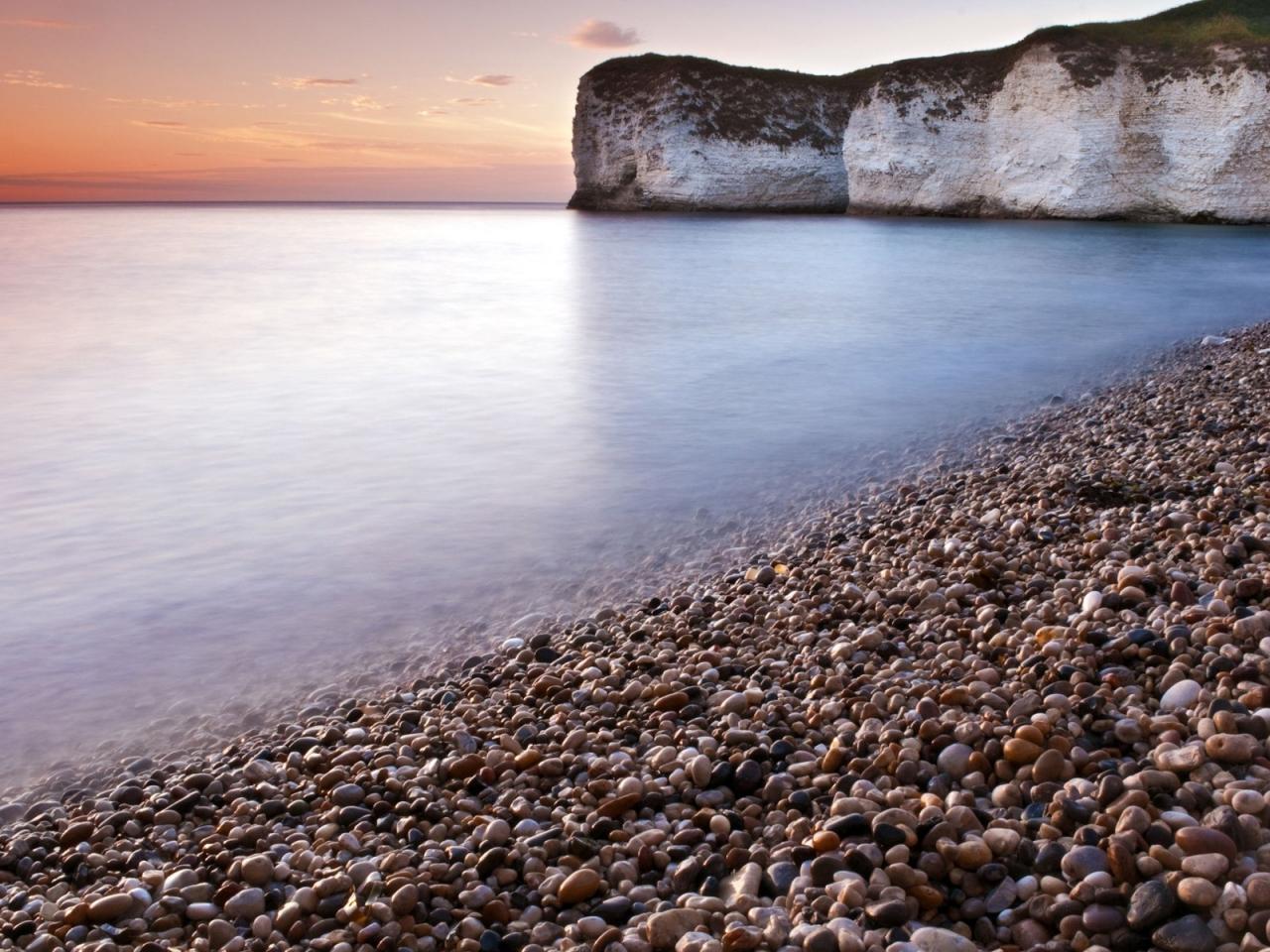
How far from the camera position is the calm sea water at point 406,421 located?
540 cm

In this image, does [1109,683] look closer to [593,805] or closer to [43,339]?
[593,805]

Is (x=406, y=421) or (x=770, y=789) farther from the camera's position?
(x=406, y=421)

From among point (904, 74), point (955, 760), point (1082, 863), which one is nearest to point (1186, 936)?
point (1082, 863)

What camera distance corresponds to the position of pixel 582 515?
23.5ft

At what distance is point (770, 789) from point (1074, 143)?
49.9 m

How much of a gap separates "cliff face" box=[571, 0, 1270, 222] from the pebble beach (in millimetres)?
46361

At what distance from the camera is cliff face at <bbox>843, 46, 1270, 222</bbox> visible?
4216 cm

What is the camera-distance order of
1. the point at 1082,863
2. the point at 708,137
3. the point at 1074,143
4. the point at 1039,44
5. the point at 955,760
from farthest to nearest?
the point at 708,137, the point at 1039,44, the point at 1074,143, the point at 955,760, the point at 1082,863

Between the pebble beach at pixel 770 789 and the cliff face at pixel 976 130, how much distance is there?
46.4m

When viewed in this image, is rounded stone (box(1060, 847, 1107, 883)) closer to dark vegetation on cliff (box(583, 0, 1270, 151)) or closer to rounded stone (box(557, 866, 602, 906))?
rounded stone (box(557, 866, 602, 906))

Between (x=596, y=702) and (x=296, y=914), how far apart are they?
143cm

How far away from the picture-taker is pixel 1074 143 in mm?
45688

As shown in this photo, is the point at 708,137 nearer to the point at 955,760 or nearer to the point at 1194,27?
the point at 1194,27

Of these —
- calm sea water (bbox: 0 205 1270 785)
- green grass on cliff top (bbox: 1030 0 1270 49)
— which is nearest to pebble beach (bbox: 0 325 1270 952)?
calm sea water (bbox: 0 205 1270 785)
